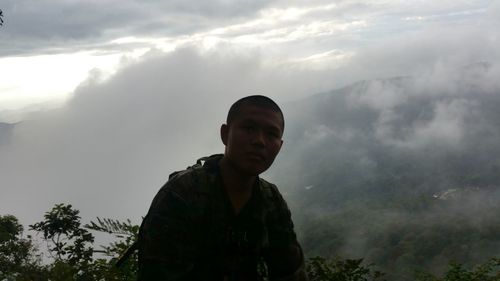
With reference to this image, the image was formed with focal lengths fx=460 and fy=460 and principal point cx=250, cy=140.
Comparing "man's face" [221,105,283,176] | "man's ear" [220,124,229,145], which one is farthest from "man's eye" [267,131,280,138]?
"man's ear" [220,124,229,145]

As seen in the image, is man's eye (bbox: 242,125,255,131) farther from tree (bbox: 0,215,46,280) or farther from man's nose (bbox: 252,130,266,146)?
tree (bbox: 0,215,46,280)

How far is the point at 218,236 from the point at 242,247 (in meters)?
0.19

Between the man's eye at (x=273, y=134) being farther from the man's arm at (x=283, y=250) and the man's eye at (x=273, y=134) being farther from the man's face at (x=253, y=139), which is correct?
the man's arm at (x=283, y=250)

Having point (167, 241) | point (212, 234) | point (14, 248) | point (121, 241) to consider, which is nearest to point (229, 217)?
point (212, 234)

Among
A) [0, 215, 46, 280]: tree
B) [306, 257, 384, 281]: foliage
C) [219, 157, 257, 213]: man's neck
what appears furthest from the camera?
[0, 215, 46, 280]: tree

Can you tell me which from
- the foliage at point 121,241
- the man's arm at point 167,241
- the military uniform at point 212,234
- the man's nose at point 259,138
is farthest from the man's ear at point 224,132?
the foliage at point 121,241

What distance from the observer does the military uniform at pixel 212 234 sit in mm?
2688

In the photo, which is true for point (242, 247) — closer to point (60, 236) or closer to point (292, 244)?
point (292, 244)

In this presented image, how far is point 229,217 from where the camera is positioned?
116 inches

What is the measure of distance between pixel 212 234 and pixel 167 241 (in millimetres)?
311

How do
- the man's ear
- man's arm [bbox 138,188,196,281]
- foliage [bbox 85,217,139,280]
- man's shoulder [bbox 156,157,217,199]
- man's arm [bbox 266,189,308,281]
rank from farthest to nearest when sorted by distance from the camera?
foliage [bbox 85,217,139,280]
man's arm [bbox 266,189,308,281]
the man's ear
man's shoulder [bbox 156,157,217,199]
man's arm [bbox 138,188,196,281]

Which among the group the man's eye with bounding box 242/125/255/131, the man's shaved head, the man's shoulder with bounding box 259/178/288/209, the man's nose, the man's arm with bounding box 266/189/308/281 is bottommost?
the man's arm with bounding box 266/189/308/281

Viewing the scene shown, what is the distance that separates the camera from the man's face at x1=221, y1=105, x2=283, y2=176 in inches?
115

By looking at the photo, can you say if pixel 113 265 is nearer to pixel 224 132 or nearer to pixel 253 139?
pixel 224 132
